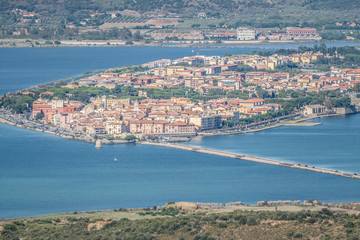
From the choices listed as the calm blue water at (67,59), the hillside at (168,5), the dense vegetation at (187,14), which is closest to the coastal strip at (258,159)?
the calm blue water at (67,59)

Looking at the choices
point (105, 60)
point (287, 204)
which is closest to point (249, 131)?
point (287, 204)

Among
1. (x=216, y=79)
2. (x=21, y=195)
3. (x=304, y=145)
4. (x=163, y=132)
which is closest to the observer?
(x=21, y=195)

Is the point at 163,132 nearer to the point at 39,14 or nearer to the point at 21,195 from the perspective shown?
the point at 21,195

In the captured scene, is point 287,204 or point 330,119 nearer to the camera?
point 287,204

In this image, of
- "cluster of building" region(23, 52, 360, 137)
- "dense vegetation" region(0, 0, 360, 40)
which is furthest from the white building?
"cluster of building" region(23, 52, 360, 137)

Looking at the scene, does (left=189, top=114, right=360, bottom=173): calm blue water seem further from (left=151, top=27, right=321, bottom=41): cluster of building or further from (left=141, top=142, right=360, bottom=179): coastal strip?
(left=151, top=27, right=321, bottom=41): cluster of building

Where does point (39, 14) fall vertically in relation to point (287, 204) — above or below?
above

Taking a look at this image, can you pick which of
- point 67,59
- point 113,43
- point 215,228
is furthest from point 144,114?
point 113,43

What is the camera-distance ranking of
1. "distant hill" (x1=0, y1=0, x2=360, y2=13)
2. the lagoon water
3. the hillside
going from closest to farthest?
the lagoon water < the hillside < "distant hill" (x1=0, y1=0, x2=360, y2=13)

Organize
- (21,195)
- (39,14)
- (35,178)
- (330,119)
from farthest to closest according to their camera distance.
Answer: (39,14) < (330,119) < (35,178) < (21,195)
